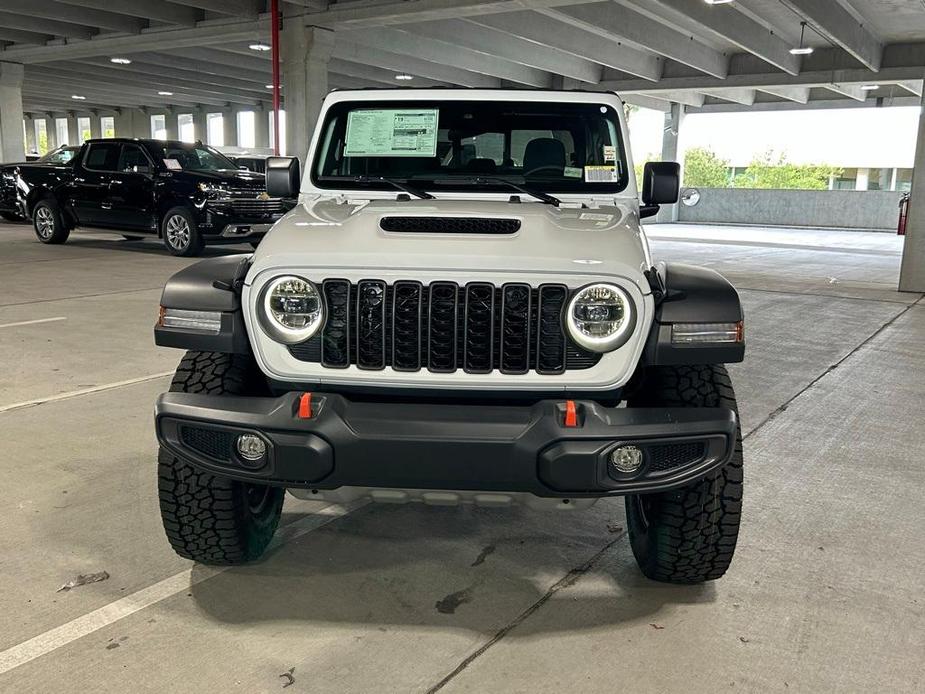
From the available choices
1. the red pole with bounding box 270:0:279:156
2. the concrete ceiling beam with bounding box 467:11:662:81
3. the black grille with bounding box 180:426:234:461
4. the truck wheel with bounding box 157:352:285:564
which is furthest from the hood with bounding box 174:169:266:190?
the black grille with bounding box 180:426:234:461

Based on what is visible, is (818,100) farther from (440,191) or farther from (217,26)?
(440,191)

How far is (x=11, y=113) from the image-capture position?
74.9 feet

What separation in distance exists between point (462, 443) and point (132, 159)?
1200cm

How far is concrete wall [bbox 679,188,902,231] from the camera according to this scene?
29422mm

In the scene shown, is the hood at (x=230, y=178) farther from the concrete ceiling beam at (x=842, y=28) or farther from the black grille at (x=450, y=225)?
the black grille at (x=450, y=225)

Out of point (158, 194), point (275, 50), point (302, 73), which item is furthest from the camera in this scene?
point (302, 73)

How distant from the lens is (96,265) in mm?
11836

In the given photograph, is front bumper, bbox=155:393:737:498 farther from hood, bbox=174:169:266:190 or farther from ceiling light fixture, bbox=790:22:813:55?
ceiling light fixture, bbox=790:22:813:55

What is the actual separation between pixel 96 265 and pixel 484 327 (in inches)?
420

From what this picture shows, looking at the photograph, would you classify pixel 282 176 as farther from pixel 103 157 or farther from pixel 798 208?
pixel 798 208

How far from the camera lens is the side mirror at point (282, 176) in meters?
3.75

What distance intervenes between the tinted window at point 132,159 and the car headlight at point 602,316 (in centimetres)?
1145

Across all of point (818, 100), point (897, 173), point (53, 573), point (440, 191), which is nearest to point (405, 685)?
point (53, 573)

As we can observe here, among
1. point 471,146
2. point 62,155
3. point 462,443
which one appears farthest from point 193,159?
point 462,443
